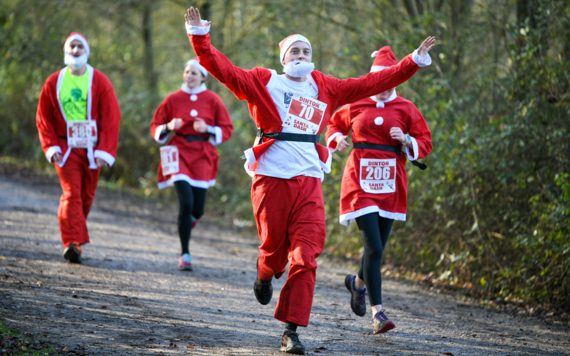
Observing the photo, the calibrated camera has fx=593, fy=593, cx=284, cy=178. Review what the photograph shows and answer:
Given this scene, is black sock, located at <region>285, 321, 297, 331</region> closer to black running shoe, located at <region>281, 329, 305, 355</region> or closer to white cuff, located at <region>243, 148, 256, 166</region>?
black running shoe, located at <region>281, 329, 305, 355</region>

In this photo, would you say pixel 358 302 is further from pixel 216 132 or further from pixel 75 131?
pixel 75 131

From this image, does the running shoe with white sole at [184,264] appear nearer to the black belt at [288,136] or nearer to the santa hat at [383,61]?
the black belt at [288,136]

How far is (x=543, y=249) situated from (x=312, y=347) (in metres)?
3.19

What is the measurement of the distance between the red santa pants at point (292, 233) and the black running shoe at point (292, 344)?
11 cm

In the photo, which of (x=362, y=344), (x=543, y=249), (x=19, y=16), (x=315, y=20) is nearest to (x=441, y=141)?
(x=543, y=249)

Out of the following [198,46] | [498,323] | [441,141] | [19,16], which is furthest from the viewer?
[19,16]

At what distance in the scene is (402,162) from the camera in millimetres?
5121

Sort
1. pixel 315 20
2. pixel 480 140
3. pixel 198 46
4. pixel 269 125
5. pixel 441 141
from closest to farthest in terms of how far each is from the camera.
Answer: pixel 198 46 → pixel 269 125 → pixel 480 140 → pixel 441 141 → pixel 315 20

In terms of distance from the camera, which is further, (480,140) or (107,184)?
(107,184)

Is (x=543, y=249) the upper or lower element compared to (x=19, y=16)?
lower

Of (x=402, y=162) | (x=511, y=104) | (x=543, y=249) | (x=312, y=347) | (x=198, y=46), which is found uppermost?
(x=511, y=104)

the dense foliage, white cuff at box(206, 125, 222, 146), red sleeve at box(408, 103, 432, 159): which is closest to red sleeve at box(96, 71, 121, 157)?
white cuff at box(206, 125, 222, 146)

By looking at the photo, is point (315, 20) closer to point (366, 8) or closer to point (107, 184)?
point (366, 8)

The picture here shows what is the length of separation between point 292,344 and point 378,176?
5.35 ft
